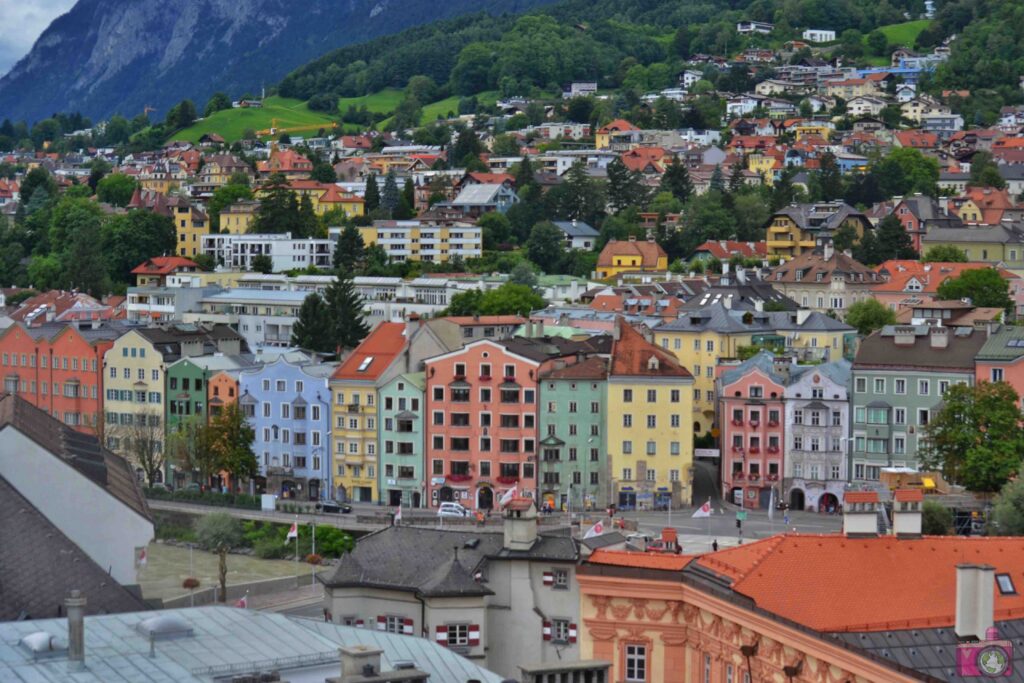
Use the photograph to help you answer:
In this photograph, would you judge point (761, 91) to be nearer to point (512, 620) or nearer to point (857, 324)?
point (857, 324)

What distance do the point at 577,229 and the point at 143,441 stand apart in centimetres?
5179

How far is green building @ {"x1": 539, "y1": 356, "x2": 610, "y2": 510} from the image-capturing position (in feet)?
243

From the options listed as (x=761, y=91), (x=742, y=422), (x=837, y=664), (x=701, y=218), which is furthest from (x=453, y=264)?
(x=837, y=664)

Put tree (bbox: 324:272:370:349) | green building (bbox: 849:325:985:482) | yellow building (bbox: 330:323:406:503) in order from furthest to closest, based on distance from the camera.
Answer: tree (bbox: 324:272:370:349)
yellow building (bbox: 330:323:406:503)
green building (bbox: 849:325:985:482)

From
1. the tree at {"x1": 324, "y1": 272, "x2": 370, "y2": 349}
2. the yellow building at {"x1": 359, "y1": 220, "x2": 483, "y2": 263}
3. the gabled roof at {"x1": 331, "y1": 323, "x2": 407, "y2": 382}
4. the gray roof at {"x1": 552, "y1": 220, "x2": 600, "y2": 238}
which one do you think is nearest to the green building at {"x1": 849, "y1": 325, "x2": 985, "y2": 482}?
the gabled roof at {"x1": 331, "y1": 323, "x2": 407, "y2": 382}

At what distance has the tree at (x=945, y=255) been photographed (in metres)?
108

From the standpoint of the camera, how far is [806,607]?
35656 millimetres

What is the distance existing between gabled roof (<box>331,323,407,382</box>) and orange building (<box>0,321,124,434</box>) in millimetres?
11026

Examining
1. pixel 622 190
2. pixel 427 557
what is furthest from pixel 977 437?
pixel 622 190

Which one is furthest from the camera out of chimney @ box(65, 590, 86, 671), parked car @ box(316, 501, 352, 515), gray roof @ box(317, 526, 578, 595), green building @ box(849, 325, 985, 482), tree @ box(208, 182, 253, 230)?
tree @ box(208, 182, 253, 230)

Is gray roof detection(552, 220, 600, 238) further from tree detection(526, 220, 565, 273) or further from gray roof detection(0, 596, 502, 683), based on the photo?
gray roof detection(0, 596, 502, 683)

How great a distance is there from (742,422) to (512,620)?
1241 inches

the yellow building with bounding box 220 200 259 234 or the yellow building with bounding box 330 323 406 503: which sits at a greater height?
the yellow building with bounding box 220 200 259 234

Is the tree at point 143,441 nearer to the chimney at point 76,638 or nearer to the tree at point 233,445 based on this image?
the tree at point 233,445
